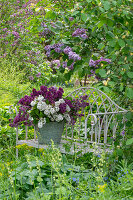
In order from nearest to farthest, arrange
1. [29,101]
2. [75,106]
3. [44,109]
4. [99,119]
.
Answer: [99,119], [44,109], [29,101], [75,106]

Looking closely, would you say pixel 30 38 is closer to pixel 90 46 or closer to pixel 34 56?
pixel 34 56

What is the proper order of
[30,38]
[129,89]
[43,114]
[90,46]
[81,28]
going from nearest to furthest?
[129,89]
[81,28]
[90,46]
[43,114]
[30,38]

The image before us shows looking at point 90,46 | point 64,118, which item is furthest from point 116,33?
point 64,118

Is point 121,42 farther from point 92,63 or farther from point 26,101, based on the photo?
point 26,101

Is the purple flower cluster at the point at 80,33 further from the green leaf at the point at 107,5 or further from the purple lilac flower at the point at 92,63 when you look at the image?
the green leaf at the point at 107,5

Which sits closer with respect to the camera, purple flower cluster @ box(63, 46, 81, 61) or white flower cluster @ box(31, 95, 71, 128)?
purple flower cluster @ box(63, 46, 81, 61)

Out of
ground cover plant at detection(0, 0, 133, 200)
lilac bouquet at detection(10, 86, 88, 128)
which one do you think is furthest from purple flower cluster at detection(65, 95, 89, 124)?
ground cover plant at detection(0, 0, 133, 200)

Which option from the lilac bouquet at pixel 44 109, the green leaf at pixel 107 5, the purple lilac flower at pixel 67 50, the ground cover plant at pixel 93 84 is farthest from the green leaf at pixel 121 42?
the lilac bouquet at pixel 44 109

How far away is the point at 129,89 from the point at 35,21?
1244mm

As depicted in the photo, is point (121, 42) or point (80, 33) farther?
point (80, 33)

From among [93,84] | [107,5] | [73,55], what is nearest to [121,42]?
[107,5]

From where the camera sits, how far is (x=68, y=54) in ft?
9.78

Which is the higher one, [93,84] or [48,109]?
[93,84]

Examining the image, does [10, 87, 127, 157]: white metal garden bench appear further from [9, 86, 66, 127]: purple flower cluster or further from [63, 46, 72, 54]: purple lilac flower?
[63, 46, 72, 54]: purple lilac flower
